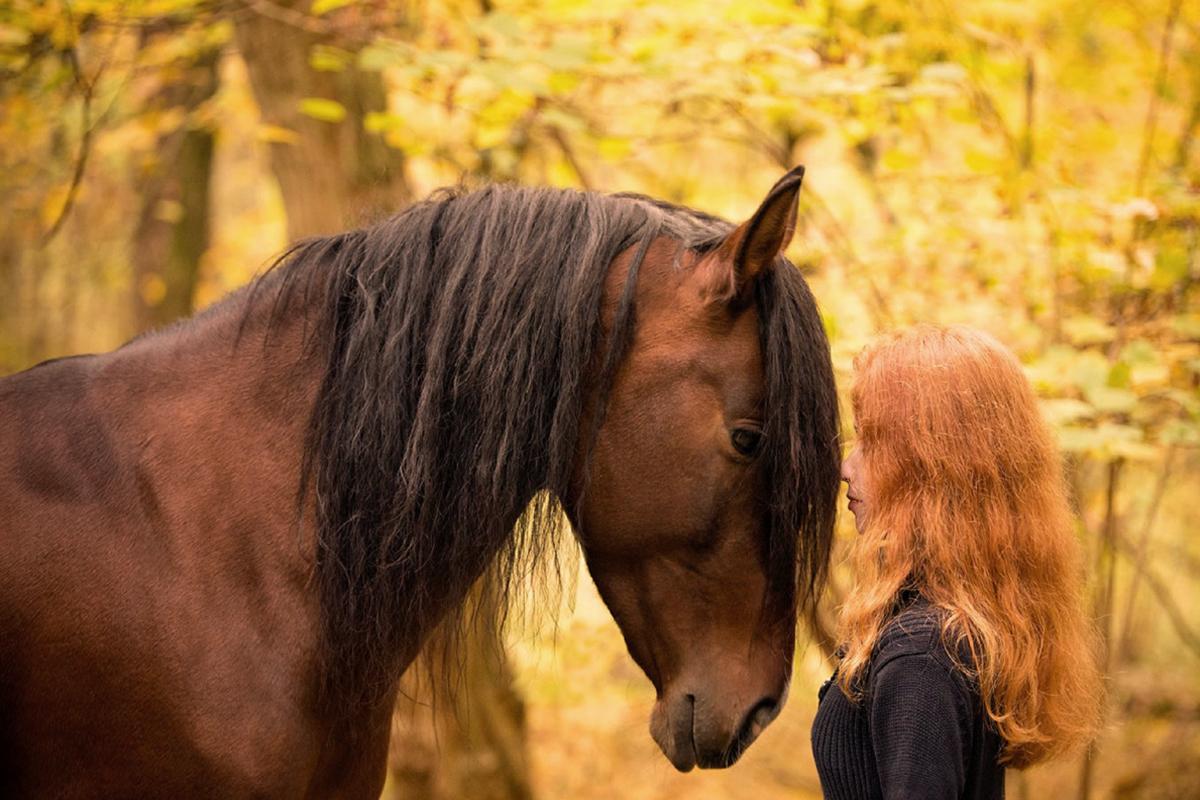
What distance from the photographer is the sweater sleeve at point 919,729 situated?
5.25ft

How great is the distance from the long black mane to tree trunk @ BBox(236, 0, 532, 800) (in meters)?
2.42

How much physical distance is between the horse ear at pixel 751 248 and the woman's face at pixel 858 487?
0.37 meters

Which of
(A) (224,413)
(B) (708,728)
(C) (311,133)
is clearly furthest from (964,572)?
(C) (311,133)

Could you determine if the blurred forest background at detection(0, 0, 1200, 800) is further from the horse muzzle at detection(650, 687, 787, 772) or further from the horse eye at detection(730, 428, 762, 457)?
the horse eye at detection(730, 428, 762, 457)

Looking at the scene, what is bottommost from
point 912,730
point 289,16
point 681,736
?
point 681,736

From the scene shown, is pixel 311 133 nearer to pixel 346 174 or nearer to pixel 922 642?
pixel 346 174

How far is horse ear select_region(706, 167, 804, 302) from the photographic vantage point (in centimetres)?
196

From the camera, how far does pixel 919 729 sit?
1.62m

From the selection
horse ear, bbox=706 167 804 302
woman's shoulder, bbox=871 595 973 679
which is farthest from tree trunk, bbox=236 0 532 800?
woman's shoulder, bbox=871 595 973 679

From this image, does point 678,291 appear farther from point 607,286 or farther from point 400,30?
point 400,30

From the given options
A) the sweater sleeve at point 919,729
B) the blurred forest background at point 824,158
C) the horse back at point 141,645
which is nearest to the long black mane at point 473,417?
the horse back at point 141,645

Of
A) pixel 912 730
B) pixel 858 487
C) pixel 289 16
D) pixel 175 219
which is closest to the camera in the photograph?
pixel 912 730

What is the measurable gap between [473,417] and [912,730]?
975 mm

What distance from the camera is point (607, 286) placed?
6.91ft
